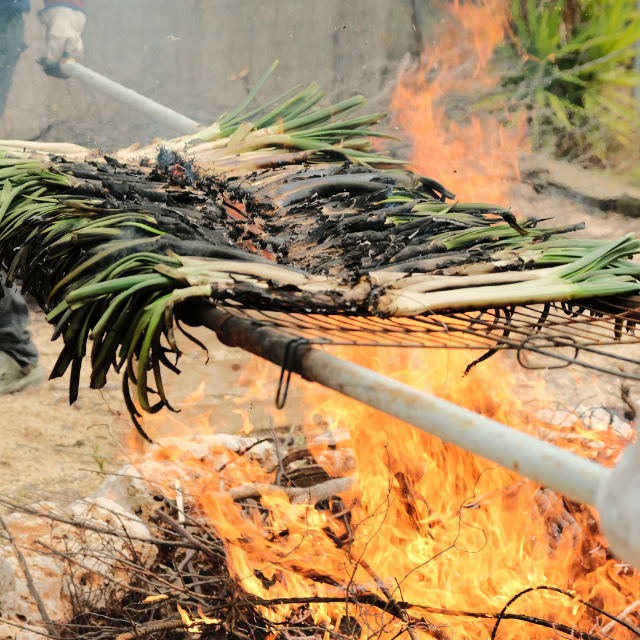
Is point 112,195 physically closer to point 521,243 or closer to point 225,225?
point 225,225

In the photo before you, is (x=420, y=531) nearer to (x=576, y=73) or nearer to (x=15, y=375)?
(x=15, y=375)

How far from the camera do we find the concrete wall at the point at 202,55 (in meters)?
7.42

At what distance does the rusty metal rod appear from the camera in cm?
90

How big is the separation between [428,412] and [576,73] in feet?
21.6

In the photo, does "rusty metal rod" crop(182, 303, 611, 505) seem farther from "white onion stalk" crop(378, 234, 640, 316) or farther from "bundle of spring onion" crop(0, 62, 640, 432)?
"white onion stalk" crop(378, 234, 640, 316)

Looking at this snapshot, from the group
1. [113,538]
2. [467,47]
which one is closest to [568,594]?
[113,538]

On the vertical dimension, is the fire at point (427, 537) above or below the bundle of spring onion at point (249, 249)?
below

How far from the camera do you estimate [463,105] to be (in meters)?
7.04

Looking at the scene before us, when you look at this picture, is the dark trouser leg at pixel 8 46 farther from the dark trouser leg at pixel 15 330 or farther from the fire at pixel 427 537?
the fire at pixel 427 537

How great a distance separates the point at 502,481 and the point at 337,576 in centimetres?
85

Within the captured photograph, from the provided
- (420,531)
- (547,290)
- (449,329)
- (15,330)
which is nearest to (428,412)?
(449,329)

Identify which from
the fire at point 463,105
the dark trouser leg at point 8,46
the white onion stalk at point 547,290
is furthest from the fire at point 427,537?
the dark trouser leg at point 8,46

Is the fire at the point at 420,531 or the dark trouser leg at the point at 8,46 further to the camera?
the dark trouser leg at the point at 8,46

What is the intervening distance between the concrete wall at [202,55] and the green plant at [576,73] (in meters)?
1.34
